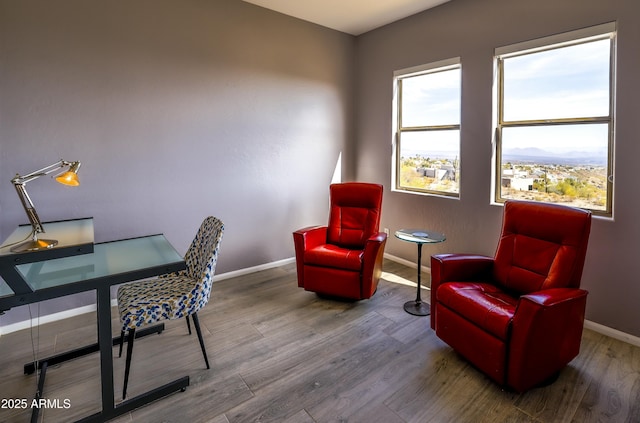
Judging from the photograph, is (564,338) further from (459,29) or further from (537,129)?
(459,29)

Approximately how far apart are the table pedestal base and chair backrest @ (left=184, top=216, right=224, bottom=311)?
175 cm

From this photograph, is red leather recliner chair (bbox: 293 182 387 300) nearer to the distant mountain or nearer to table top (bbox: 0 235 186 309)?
the distant mountain

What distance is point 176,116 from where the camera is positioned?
335 centimetres

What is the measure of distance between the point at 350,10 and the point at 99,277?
3618 mm

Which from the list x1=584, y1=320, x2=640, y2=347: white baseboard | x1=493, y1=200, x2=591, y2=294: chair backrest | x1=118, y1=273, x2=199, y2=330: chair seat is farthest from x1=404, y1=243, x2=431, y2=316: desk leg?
x1=118, y1=273, x2=199, y2=330: chair seat

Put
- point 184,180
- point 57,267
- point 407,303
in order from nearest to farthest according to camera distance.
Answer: point 57,267, point 407,303, point 184,180

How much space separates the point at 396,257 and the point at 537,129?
7.08 feet

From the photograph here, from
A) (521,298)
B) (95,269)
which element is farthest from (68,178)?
Result: (521,298)

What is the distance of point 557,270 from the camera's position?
2.25 m

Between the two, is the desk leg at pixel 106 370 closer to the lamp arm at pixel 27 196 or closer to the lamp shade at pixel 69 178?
the lamp arm at pixel 27 196

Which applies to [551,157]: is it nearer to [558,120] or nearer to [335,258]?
[558,120]

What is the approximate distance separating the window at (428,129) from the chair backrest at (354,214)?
814mm

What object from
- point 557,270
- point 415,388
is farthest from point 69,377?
point 557,270

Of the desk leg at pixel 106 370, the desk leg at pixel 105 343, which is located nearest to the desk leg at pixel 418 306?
the desk leg at pixel 106 370
